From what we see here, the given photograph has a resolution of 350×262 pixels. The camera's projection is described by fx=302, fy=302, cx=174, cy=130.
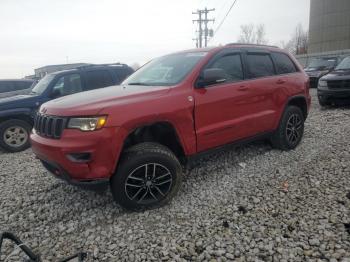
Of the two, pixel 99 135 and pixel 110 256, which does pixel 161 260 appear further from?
pixel 99 135

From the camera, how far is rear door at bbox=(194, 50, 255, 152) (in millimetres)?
3885

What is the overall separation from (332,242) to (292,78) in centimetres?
319

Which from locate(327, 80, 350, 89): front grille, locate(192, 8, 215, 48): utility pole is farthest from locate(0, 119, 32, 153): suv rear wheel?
locate(192, 8, 215, 48): utility pole

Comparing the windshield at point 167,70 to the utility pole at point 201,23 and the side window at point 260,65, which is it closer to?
the side window at point 260,65

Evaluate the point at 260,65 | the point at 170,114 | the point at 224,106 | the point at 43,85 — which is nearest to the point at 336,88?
the point at 260,65

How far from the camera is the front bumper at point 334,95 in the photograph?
911cm

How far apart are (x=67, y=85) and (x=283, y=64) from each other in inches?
192

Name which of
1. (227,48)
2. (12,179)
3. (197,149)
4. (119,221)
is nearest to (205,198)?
(197,149)

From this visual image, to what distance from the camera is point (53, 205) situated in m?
3.94

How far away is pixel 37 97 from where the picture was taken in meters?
6.93

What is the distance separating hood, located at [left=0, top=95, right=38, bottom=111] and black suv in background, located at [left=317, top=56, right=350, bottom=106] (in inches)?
329

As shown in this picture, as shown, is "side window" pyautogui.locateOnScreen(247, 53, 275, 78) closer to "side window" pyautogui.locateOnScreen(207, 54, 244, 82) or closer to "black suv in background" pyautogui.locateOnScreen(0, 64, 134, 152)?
"side window" pyautogui.locateOnScreen(207, 54, 244, 82)

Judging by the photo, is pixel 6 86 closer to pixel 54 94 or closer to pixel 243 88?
pixel 54 94

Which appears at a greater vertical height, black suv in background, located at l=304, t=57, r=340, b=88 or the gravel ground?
black suv in background, located at l=304, t=57, r=340, b=88
